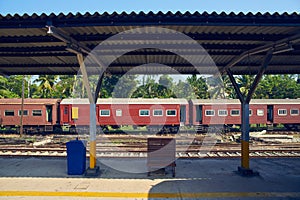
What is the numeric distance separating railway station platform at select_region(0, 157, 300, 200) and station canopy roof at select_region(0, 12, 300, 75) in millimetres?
3888

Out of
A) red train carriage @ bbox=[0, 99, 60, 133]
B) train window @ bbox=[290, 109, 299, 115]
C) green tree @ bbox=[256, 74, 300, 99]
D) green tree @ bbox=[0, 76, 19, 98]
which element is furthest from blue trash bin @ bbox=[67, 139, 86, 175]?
green tree @ bbox=[256, 74, 300, 99]

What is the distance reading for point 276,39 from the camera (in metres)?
7.44

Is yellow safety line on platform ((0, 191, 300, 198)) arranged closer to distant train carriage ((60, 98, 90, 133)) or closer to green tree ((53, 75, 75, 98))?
distant train carriage ((60, 98, 90, 133))

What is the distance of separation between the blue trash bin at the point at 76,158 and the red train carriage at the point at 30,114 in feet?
44.8

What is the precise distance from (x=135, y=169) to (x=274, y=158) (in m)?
6.34

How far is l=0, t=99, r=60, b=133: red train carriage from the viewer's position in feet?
68.8

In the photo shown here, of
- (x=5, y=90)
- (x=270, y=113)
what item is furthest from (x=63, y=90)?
(x=270, y=113)

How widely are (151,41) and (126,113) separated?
13510 mm

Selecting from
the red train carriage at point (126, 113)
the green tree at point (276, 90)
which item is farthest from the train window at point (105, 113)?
the green tree at point (276, 90)

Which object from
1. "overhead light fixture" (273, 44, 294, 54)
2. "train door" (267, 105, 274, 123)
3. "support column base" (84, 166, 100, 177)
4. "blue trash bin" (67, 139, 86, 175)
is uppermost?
"overhead light fixture" (273, 44, 294, 54)

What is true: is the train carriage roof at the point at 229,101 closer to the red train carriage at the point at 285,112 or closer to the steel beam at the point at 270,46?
the red train carriage at the point at 285,112

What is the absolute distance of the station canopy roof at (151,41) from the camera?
5887 mm

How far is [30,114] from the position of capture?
21.0 m

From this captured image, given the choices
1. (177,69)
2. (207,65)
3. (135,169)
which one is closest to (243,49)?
(207,65)
